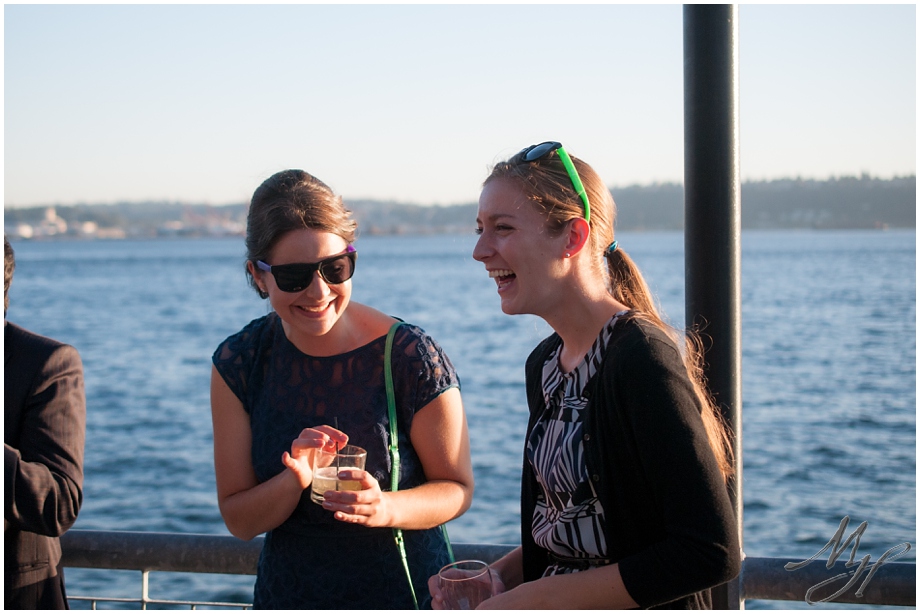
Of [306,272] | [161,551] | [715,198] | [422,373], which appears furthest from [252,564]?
[715,198]

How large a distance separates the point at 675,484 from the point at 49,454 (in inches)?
81.1

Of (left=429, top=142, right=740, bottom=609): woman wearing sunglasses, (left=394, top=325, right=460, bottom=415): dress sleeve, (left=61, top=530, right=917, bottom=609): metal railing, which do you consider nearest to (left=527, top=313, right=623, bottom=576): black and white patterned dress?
(left=429, top=142, right=740, bottom=609): woman wearing sunglasses

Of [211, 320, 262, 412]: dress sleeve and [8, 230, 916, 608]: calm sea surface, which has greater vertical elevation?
[211, 320, 262, 412]: dress sleeve

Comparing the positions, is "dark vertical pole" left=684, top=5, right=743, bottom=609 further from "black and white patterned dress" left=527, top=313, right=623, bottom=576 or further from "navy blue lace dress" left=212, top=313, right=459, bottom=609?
"navy blue lace dress" left=212, top=313, right=459, bottom=609

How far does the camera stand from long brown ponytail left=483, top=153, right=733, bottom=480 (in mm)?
2438

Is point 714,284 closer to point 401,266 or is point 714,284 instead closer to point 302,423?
point 302,423

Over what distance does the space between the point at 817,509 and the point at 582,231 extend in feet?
55.0

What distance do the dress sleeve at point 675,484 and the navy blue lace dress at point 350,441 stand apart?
37.2 inches

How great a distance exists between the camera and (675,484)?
2.04 metres

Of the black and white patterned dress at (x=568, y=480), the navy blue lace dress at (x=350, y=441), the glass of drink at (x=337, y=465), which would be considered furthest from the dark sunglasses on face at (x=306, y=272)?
the black and white patterned dress at (x=568, y=480)

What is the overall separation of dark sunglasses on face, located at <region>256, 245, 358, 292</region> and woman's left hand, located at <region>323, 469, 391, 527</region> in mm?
666

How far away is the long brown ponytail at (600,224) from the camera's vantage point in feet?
8.00
